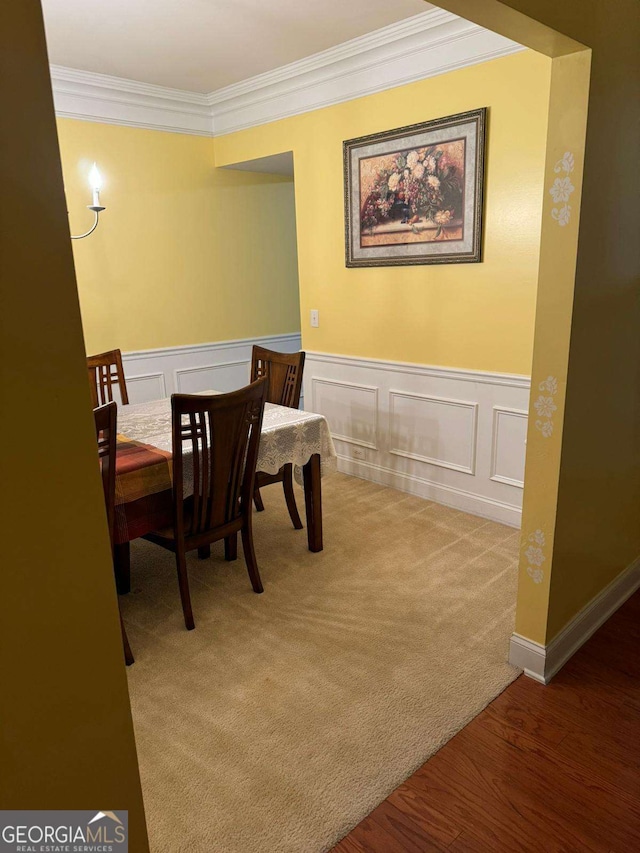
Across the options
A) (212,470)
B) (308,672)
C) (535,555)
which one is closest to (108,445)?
(212,470)

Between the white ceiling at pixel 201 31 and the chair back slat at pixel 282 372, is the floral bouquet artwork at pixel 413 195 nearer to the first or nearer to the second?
the white ceiling at pixel 201 31

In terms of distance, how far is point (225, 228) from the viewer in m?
4.73

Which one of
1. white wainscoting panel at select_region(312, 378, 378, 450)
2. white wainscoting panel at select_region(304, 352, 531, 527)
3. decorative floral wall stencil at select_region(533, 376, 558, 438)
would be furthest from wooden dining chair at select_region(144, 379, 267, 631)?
white wainscoting panel at select_region(312, 378, 378, 450)

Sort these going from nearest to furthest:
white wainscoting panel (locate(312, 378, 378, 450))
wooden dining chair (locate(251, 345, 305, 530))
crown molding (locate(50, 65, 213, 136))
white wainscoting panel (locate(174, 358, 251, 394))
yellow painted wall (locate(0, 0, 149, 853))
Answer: yellow painted wall (locate(0, 0, 149, 853)), wooden dining chair (locate(251, 345, 305, 530)), crown molding (locate(50, 65, 213, 136)), white wainscoting panel (locate(312, 378, 378, 450)), white wainscoting panel (locate(174, 358, 251, 394))

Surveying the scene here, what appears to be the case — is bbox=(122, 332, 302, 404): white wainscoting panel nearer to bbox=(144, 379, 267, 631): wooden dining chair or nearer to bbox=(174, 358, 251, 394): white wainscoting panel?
bbox=(174, 358, 251, 394): white wainscoting panel

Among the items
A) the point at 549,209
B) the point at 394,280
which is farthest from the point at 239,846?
the point at 394,280

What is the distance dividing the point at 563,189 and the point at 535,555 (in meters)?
1.19

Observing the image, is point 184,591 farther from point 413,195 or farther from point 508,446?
point 413,195

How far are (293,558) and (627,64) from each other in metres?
2.40

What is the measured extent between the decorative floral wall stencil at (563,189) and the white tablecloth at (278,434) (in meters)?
1.43

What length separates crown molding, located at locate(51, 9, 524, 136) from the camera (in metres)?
2.96

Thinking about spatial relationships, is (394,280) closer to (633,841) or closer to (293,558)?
(293,558)

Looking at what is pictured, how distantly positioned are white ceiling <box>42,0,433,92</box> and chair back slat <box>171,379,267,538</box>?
6.29ft

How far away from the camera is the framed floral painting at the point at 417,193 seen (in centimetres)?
306
